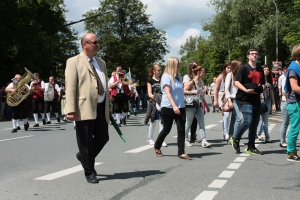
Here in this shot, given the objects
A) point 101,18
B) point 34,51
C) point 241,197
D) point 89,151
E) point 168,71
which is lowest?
point 241,197

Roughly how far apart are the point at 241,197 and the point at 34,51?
31.5 m

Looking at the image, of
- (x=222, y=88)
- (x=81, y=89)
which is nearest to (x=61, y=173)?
(x=81, y=89)

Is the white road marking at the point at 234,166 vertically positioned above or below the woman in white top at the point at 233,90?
below

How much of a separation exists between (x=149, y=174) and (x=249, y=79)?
10.1 feet

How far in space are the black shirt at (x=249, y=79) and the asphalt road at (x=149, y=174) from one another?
3.26ft

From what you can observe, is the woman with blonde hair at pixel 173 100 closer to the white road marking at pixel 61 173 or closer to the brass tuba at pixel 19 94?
the white road marking at pixel 61 173

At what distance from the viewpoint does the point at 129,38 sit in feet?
218

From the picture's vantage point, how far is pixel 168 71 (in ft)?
30.4

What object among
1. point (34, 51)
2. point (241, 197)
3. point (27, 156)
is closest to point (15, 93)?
point (27, 156)

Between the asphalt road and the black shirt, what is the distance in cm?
99

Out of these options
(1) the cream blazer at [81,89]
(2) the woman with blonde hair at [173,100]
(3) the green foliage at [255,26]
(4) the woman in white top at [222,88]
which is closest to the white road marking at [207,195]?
(1) the cream blazer at [81,89]

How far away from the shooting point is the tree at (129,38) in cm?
6544

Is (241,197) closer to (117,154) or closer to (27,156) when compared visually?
(117,154)

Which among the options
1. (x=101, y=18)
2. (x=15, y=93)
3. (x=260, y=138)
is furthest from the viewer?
(x=101, y=18)
